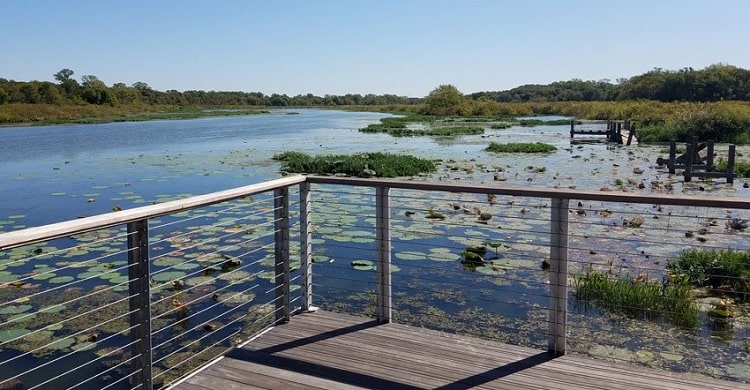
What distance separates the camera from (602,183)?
45.5 feet

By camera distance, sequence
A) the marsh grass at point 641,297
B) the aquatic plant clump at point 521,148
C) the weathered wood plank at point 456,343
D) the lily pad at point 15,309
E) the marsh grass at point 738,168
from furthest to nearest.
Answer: the aquatic plant clump at point 521,148 < the marsh grass at point 738,168 < the lily pad at point 15,309 < the marsh grass at point 641,297 < the weathered wood plank at point 456,343

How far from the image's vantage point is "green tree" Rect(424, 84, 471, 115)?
216ft

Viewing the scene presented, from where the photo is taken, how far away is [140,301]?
2.64 metres

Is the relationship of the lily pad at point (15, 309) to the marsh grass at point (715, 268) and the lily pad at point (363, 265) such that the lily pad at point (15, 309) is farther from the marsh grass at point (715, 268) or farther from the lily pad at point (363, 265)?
the marsh grass at point (715, 268)

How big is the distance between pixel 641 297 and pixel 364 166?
1071 cm

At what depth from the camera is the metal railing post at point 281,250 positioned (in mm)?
3617

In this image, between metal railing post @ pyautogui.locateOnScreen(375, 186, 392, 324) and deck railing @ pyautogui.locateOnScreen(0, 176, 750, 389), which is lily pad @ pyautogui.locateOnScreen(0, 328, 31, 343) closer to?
deck railing @ pyautogui.locateOnScreen(0, 176, 750, 389)

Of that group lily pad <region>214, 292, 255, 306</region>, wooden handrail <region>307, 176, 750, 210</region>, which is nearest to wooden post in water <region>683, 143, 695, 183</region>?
lily pad <region>214, 292, 255, 306</region>

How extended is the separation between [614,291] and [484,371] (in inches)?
135

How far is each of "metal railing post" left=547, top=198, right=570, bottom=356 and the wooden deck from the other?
0.40 ft

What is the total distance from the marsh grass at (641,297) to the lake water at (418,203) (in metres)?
0.18

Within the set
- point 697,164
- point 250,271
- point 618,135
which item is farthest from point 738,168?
point 250,271

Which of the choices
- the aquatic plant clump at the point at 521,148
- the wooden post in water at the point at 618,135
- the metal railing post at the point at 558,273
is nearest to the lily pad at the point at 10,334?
the metal railing post at the point at 558,273

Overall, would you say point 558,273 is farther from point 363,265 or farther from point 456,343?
point 363,265
